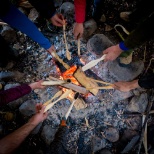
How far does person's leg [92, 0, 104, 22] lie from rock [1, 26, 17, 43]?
162cm

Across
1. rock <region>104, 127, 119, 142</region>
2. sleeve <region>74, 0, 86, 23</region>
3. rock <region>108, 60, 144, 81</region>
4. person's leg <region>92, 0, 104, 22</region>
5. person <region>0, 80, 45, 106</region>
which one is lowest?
rock <region>104, 127, 119, 142</region>

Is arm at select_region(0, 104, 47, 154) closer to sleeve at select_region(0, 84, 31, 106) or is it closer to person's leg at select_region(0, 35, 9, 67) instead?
sleeve at select_region(0, 84, 31, 106)

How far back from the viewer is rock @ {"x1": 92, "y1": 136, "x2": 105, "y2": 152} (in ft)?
10.4

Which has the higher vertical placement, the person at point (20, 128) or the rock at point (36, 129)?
the person at point (20, 128)

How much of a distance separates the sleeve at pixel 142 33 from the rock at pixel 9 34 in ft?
7.72

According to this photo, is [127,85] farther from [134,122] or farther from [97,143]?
[97,143]

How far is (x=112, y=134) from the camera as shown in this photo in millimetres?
3182

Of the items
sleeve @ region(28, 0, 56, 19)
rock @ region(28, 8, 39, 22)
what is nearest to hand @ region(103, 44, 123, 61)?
sleeve @ region(28, 0, 56, 19)

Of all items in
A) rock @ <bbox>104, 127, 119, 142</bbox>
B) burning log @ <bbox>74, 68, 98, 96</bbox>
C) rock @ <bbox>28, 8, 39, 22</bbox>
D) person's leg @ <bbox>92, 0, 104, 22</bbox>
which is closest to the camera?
burning log @ <bbox>74, 68, 98, 96</bbox>

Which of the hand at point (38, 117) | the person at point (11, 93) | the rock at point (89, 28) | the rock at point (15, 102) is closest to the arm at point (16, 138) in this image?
the hand at point (38, 117)

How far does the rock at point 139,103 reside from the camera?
321 centimetres

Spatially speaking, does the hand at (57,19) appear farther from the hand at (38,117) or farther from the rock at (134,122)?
the rock at (134,122)

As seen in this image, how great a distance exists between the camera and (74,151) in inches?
125

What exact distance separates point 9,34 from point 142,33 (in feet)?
8.55
